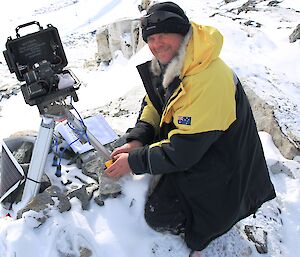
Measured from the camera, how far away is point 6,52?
2.48m

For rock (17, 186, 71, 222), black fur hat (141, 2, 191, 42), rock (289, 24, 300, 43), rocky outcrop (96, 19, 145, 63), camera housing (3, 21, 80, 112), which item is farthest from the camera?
rocky outcrop (96, 19, 145, 63)

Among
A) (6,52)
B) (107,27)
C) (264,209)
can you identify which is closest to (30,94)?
(6,52)

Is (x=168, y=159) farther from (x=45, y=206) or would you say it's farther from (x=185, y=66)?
(x=45, y=206)

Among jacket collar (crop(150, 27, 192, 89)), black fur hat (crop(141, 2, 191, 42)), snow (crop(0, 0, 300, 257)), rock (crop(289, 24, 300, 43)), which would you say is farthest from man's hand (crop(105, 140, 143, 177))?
rock (crop(289, 24, 300, 43))

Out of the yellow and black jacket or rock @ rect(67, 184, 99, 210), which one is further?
rock @ rect(67, 184, 99, 210)

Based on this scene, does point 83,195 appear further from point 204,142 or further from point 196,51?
point 196,51

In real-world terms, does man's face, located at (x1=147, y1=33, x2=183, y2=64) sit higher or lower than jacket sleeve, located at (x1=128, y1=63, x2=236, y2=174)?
higher

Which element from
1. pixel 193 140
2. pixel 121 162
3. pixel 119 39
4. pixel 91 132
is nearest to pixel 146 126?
pixel 121 162

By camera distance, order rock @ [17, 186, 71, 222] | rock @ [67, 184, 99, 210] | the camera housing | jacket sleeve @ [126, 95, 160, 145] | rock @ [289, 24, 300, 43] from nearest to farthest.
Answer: the camera housing < rock @ [17, 186, 71, 222] < rock @ [67, 184, 99, 210] < jacket sleeve @ [126, 95, 160, 145] < rock @ [289, 24, 300, 43]

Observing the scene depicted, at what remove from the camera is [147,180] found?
2.86m

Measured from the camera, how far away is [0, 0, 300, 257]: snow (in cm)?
253

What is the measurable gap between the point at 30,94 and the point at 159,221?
4.09ft

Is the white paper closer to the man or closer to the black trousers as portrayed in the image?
the man

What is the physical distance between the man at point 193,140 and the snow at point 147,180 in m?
0.19
